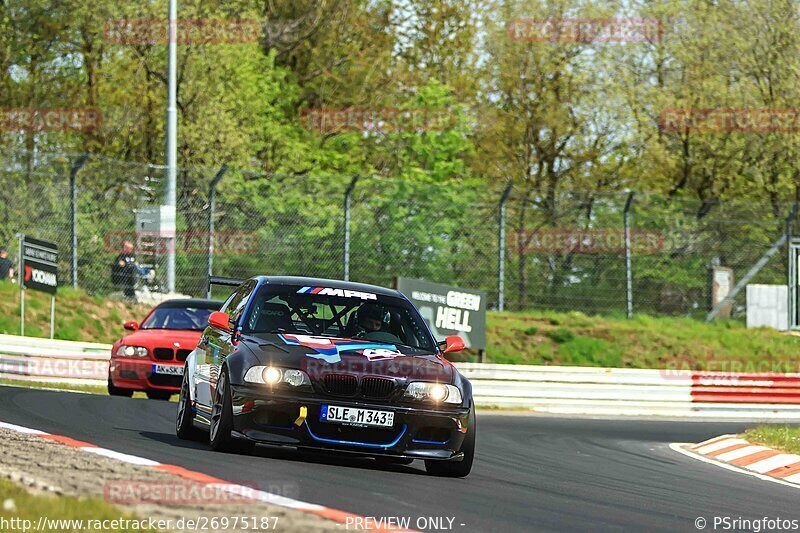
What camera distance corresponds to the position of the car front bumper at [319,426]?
29.9 feet

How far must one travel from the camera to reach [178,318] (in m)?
18.1

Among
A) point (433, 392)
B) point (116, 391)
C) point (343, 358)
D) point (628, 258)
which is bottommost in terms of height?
point (116, 391)

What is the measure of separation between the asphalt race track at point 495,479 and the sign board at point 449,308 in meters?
7.52

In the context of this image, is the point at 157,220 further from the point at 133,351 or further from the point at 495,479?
the point at 495,479

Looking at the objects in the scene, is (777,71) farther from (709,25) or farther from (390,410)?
(390,410)

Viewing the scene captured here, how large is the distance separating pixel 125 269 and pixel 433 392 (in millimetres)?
17136

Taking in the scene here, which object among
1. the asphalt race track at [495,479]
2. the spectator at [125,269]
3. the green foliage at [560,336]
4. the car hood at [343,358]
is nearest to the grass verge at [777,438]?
the asphalt race track at [495,479]

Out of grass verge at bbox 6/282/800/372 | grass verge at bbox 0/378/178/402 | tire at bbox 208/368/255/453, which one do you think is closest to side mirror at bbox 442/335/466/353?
tire at bbox 208/368/255/453

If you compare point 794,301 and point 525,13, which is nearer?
point 794,301

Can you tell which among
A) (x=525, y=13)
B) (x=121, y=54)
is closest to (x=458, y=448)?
(x=121, y=54)

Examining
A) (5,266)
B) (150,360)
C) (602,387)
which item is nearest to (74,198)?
(5,266)

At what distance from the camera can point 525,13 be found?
136 feet

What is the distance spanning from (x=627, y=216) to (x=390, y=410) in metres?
A: 19.8

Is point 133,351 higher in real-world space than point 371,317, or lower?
lower
